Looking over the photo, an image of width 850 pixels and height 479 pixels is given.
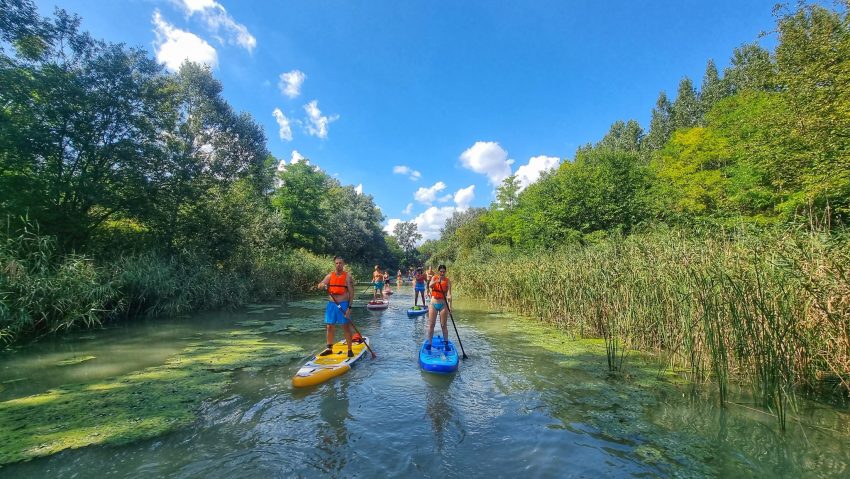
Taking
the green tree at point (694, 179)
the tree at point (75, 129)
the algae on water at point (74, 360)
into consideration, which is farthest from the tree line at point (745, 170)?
the tree at point (75, 129)

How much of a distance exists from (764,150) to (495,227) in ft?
74.9

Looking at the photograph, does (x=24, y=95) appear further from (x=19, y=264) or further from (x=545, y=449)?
(x=545, y=449)

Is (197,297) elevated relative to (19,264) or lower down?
lower down

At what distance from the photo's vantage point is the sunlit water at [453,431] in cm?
360

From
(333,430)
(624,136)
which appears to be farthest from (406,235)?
(333,430)

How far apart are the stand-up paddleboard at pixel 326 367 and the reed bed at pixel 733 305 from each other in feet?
16.6

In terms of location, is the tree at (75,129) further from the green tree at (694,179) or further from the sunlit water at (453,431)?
the green tree at (694,179)

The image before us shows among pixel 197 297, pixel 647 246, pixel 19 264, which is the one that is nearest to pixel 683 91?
pixel 647 246

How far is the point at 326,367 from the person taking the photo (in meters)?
6.56

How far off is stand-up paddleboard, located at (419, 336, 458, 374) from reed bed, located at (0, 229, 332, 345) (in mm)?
8970

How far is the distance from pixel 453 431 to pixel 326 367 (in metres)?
2.97

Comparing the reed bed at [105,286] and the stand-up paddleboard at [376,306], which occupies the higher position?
the reed bed at [105,286]

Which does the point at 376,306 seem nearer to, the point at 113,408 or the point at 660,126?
the point at 113,408

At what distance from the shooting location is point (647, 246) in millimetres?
8875
